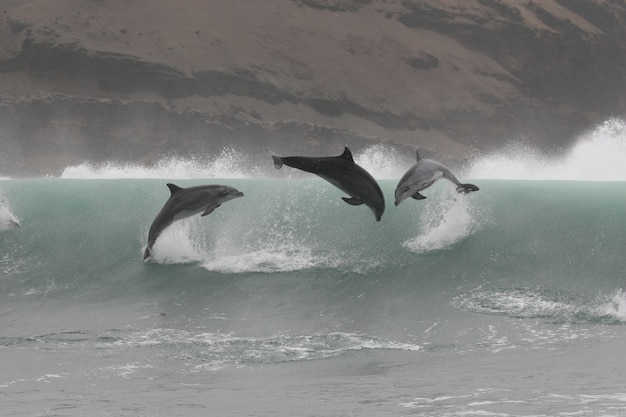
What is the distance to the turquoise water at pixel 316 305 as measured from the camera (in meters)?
14.8

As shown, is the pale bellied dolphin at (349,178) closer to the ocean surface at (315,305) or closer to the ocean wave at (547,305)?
the ocean surface at (315,305)

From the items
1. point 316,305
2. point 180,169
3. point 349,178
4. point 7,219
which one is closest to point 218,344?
point 316,305

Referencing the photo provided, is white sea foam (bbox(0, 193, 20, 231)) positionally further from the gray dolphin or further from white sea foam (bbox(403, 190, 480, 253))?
the gray dolphin

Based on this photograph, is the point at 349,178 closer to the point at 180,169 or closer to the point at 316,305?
the point at 316,305

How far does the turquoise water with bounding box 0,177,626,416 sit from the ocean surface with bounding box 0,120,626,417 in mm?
66

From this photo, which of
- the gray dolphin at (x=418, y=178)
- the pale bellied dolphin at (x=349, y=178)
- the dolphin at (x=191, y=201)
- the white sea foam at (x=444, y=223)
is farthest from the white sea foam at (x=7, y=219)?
the pale bellied dolphin at (x=349, y=178)

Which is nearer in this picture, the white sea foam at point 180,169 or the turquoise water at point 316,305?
the turquoise water at point 316,305

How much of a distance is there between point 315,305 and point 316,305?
0.09 feet

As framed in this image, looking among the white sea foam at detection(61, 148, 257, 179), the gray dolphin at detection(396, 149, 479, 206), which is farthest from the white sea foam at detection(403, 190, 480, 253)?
the white sea foam at detection(61, 148, 257, 179)

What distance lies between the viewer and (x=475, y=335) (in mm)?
19641

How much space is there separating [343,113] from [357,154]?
61.0ft

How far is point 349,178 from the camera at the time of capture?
1001 cm

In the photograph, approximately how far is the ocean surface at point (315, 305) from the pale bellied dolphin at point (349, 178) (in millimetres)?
4377

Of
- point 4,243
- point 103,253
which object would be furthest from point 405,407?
point 4,243
